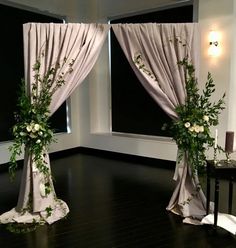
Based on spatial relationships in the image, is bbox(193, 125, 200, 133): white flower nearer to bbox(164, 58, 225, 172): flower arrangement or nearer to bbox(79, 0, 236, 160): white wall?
bbox(164, 58, 225, 172): flower arrangement

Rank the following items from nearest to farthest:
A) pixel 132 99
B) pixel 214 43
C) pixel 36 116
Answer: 1. pixel 36 116
2. pixel 214 43
3. pixel 132 99

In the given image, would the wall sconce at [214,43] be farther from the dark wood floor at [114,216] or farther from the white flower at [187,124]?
the dark wood floor at [114,216]

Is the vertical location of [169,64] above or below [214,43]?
below

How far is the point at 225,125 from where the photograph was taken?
4.49 meters

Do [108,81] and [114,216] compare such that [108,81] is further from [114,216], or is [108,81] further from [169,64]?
[114,216]

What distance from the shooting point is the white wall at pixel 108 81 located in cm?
441

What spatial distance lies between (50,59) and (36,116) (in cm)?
62

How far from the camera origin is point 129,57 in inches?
132

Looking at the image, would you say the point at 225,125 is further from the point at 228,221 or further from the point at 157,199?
the point at 228,221

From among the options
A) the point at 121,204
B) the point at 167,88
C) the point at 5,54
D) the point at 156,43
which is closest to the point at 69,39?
the point at 156,43

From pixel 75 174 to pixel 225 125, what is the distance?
2.44 m

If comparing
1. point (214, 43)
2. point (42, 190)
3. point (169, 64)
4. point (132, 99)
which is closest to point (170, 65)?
point (169, 64)

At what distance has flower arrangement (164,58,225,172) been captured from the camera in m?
3.11

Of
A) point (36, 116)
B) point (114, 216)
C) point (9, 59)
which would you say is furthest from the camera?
point (9, 59)
